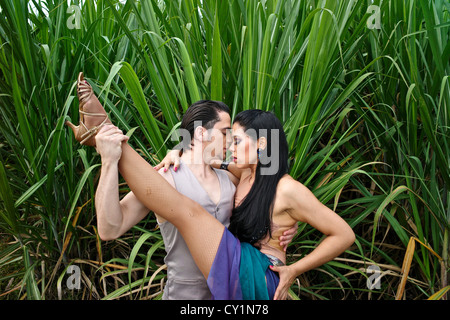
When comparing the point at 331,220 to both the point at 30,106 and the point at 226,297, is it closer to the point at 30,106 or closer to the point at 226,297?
the point at 226,297

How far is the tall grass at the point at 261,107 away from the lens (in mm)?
1150

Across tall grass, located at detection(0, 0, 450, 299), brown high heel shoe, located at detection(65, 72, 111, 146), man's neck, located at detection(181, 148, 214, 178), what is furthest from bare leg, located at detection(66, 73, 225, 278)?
tall grass, located at detection(0, 0, 450, 299)

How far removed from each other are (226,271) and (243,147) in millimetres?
247

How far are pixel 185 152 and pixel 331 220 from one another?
34 centimetres

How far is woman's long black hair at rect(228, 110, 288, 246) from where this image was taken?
90 centimetres

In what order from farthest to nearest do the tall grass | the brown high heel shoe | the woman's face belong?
1. the tall grass
2. the woman's face
3. the brown high heel shoe

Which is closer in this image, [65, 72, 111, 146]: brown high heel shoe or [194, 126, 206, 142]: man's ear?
[65, 72, 111, 146]: brown high heel shoe

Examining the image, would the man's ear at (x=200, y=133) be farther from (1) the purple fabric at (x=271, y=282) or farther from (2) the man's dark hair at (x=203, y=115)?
(1) the purple fabric at (x=271, y=282)

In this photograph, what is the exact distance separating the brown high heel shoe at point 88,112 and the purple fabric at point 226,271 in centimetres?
31

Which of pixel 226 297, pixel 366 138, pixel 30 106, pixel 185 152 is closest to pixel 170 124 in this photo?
pixel 185 152

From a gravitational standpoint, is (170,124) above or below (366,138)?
above

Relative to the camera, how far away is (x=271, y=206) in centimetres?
91

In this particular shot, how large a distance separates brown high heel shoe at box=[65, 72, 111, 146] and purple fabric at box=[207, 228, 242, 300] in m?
0.31

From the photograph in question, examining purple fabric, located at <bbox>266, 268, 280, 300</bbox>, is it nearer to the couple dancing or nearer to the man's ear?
the couple dancing
